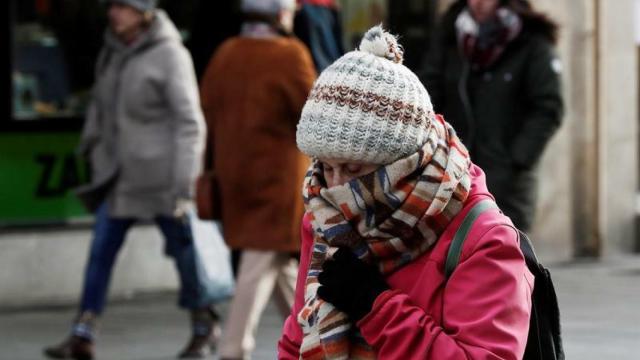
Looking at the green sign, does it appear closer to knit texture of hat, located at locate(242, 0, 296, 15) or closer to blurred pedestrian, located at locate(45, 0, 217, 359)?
blurred pedestrian, located at locate(45, 0, 217, 359)

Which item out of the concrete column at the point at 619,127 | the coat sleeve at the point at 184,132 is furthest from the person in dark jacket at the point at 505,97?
the concrete column at the point at 619,127

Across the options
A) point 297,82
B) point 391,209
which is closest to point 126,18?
point 297,82

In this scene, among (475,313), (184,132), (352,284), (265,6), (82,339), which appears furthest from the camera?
(82,339)

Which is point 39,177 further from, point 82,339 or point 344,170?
point 344,170

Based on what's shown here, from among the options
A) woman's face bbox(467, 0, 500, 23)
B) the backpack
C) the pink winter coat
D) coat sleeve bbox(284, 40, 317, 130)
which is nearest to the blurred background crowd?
coat sleeve bbox(284, 40, 317, 130)

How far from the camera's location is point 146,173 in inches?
304

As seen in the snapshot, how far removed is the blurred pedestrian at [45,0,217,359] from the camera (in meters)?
7.63

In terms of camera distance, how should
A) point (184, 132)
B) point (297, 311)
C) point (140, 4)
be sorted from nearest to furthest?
point (297, 311)
point (184, 132)
point (140, 4)

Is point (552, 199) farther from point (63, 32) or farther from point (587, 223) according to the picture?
point (63, 32)

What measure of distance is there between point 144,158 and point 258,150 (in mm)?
953

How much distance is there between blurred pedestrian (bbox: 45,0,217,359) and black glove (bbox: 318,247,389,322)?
176 inches

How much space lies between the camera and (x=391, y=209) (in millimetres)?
3027

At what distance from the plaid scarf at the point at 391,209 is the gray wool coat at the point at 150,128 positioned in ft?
14.7

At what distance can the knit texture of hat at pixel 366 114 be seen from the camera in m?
3.04
